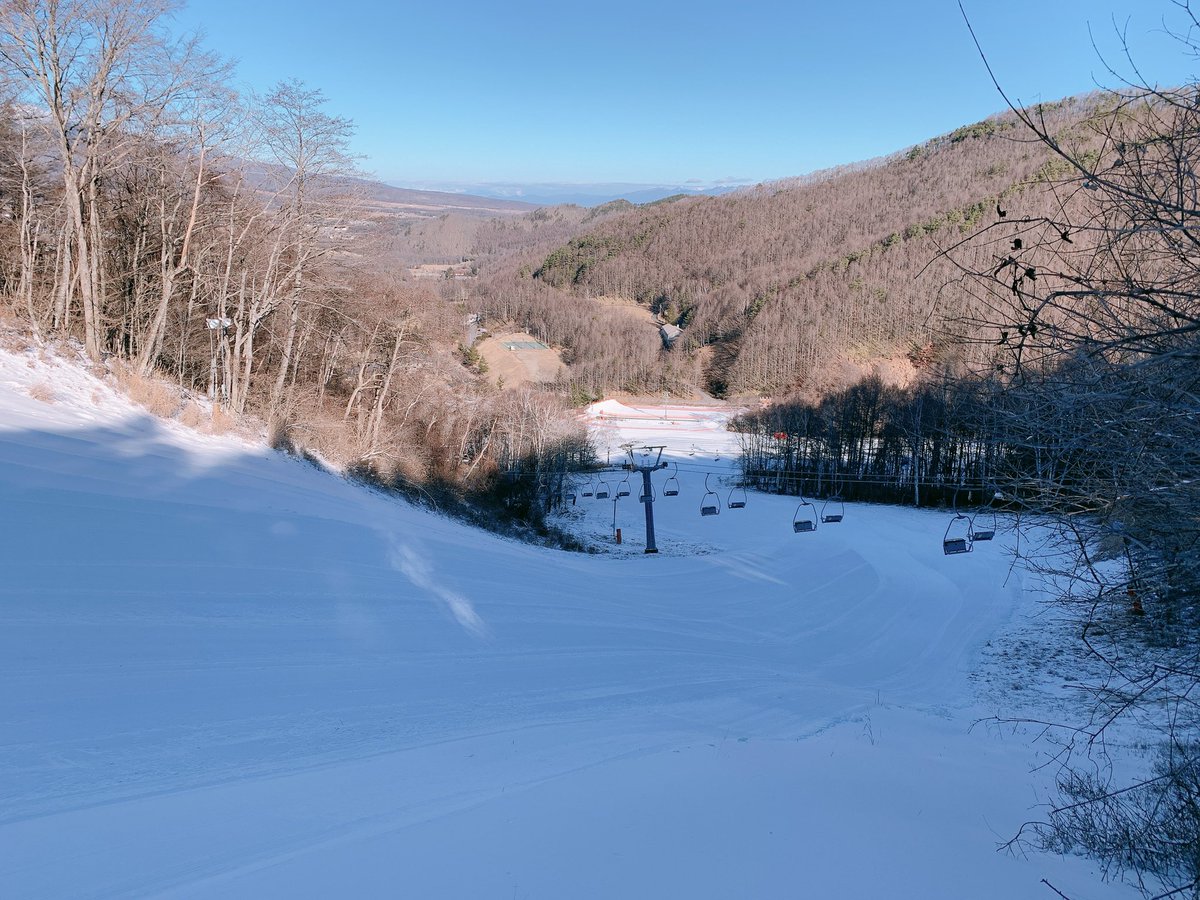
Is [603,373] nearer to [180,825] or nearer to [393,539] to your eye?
[393,539]

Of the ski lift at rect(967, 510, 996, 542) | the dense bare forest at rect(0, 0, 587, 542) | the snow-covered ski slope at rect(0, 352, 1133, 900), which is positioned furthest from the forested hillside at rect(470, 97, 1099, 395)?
the snow-covered ski slope at rect(0, 352, 1133, 900)

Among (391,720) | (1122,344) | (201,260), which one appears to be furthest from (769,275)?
(1122,344)

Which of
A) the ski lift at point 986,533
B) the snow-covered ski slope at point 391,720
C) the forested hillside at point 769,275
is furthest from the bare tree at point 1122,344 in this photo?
the forested hillside at point 769,275

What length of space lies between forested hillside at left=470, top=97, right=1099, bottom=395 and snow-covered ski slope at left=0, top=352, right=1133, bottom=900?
4403 centimetres

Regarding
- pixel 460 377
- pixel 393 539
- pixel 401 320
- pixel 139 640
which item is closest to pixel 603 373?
pixel 460 377

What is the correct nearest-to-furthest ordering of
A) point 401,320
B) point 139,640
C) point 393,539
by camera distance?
point 139,640 → point 393,539 → point 401,320

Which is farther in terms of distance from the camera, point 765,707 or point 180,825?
point 765,707

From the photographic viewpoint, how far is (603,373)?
90.7 meters

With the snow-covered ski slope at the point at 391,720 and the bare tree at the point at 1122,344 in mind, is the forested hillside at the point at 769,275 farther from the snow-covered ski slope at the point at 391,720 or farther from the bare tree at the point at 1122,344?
the bare tree at the point at 1122,344

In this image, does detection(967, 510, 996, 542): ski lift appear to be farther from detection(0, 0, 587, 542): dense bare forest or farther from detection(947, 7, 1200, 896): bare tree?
detection(0, 0, 587, 542): dense bare forest

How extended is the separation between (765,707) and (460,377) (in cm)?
2651

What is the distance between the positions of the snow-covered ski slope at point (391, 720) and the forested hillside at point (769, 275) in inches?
1733

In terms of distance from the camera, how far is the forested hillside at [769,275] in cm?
8462

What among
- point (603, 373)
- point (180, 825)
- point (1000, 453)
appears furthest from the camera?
point (603, 373)
